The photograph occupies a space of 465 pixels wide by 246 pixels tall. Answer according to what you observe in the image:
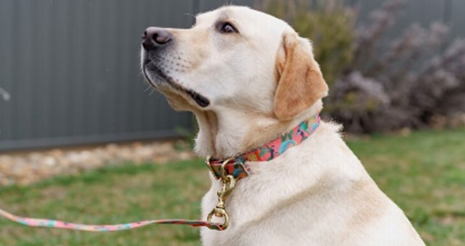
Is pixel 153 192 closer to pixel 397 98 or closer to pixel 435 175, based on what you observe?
pixel 435 175

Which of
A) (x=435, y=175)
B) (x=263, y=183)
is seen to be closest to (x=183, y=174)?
(x=435, y=175)

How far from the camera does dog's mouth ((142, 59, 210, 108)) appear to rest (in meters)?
2.79

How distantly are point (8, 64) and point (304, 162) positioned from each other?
5.92m

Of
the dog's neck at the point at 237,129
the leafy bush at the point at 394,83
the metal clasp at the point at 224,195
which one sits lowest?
the leafy bush at the point at 394,83

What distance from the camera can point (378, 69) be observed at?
11188 mm

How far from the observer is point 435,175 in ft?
24.7

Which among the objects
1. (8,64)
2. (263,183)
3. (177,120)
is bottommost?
(177,120)

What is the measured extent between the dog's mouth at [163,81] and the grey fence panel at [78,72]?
214 inches

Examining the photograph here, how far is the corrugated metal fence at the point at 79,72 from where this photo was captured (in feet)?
25.8

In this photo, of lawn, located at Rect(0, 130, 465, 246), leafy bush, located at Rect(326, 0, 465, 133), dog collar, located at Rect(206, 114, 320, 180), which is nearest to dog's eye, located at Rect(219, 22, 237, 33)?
dog collar, located at Rect(206, 114, 320, 180)

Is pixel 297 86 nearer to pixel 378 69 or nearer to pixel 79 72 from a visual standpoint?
pixel 79 72

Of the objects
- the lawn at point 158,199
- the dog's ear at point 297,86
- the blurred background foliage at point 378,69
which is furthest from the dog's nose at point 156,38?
the blurred background foliage at point 378,69

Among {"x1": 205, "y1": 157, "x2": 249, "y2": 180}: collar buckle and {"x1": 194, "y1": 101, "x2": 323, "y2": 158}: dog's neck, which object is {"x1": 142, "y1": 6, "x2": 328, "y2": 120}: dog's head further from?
{"x1": 205, "y1": 157, "x2": 249, "y2": 180}: collar buckle

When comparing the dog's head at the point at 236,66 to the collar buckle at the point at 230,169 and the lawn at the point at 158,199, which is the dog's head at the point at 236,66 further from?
the lawn at the point at 158,199
